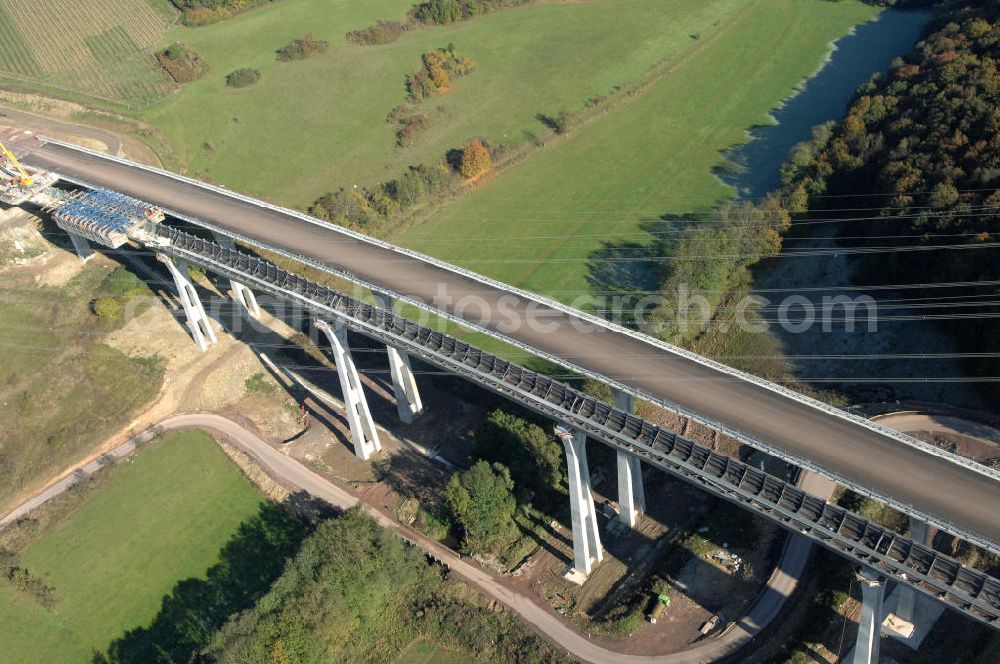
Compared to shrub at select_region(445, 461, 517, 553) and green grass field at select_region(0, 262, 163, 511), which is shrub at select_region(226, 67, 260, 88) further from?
shrub at select_region(445, 461, 517, 553)

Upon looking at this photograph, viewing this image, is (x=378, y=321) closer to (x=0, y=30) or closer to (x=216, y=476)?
(x=216, y=476)

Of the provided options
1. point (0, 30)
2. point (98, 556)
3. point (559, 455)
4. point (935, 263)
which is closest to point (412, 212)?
point (559, 455)

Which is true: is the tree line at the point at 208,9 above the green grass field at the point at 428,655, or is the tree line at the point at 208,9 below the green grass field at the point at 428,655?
above

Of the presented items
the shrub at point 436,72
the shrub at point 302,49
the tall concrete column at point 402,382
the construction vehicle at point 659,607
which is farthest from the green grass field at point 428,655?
the shrub at point 302,49

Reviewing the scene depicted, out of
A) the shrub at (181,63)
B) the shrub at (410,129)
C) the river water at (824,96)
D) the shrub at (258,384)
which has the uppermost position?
the shrub at (181,63)

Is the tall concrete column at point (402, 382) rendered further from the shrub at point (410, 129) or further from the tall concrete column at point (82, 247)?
the shrub at point (410, 129)

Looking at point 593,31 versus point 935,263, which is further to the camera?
point 593,31

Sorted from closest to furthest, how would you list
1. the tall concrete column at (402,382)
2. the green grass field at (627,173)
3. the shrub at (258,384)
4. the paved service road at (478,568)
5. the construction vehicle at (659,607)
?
1. the paved service road at (478,568)
2. the construction vehicle at (659,607)
3. the tall concrete column at (402,382)
4. the shrub at (258,384)
5. the green grass field at (627,173)
